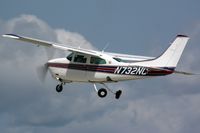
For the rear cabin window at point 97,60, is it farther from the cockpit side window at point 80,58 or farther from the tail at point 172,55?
the tail at point 172,55

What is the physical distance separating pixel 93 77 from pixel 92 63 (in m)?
0.91

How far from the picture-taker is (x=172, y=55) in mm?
90562

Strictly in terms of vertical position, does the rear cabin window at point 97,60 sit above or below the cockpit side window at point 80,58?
above

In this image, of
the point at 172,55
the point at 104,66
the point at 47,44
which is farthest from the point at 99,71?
the point at 172,55

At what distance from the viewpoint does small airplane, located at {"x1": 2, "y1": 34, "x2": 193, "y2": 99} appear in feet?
296

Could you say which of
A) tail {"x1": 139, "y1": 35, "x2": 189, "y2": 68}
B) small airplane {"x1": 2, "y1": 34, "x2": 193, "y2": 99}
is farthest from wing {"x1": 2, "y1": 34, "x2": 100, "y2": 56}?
tail {"x1": 139, "y1": 35, "x2": 189, "y2": 68}

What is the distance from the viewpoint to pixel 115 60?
91188 millimetres

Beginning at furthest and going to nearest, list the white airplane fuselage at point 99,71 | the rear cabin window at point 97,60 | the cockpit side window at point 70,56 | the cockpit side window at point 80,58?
the cockpit side window at point 70,56 < the cockpit side window at point 80,58 < the rear cabin window at point 97,60 < the white airplane fuselage at point 99,71

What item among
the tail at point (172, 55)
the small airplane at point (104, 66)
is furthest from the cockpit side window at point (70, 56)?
the tail at point (172, 55)

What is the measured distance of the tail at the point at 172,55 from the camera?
9038 centimetres

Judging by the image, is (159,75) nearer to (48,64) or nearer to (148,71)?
(148,71)

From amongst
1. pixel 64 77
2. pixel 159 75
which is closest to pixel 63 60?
pixel 64 77

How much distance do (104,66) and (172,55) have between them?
14.5 ft

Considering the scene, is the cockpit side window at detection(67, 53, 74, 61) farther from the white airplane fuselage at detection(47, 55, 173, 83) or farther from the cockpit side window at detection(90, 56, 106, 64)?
the cockpit side window at detection(90, 56, 106, 64)
